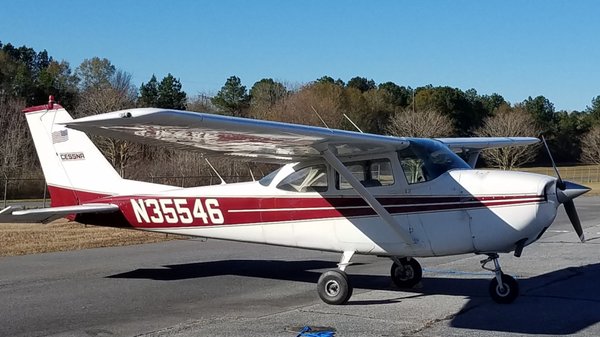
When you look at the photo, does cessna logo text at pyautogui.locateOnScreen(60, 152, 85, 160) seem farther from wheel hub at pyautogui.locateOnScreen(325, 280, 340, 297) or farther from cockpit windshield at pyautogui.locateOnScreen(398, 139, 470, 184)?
cockpit windshield at pyautogui.locateOnScreen(398, 139, 470, 184)

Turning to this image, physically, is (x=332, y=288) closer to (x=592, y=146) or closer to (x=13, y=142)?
(x=13, y=142)

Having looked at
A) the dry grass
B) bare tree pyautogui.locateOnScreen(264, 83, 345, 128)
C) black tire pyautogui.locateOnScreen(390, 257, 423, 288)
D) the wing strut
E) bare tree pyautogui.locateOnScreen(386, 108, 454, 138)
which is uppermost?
bare tree pyautogui.locateOnScreen(264, 83, 345, 128)

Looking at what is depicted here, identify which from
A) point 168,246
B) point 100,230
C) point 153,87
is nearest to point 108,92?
point 153,87

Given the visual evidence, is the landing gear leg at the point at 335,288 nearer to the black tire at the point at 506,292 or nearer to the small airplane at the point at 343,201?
the small airplane at the point at 343,201

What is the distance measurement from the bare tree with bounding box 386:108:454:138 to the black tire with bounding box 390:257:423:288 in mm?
47941

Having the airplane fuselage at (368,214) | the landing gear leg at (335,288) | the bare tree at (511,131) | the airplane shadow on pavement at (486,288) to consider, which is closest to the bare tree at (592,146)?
the bare tree at (511,131)

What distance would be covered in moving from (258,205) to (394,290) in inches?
89.7

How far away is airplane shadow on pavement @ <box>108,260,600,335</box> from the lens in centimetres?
747

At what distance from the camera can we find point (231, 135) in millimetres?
7949

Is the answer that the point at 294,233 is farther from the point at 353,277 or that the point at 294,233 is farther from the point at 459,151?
the point at 459,151

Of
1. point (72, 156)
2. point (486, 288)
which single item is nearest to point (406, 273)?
point (486, 288)

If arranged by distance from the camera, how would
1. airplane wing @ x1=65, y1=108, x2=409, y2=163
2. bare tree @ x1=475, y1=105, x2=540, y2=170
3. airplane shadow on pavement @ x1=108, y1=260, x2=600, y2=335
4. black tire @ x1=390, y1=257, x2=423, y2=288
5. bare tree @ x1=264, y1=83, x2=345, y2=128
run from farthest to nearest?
bare tree @ x1=475, y1=105, x2=540, y2=170 → bare tree @ x1=264, y1=83, x2=345, y2=128 → black tire @ x1=390, y1=257, x2=423, y2=288 → airplane shadow on pavement @ x1=108, y1=260, x2=600, y2=335 → airplane wing @ x1=65, y1=108, x2=409, y2=163

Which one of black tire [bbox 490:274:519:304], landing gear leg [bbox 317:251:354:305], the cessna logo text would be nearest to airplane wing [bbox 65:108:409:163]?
landing gear leg [bbox 317:251:354:305]

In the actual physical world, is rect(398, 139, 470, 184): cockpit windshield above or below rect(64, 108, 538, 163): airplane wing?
below
